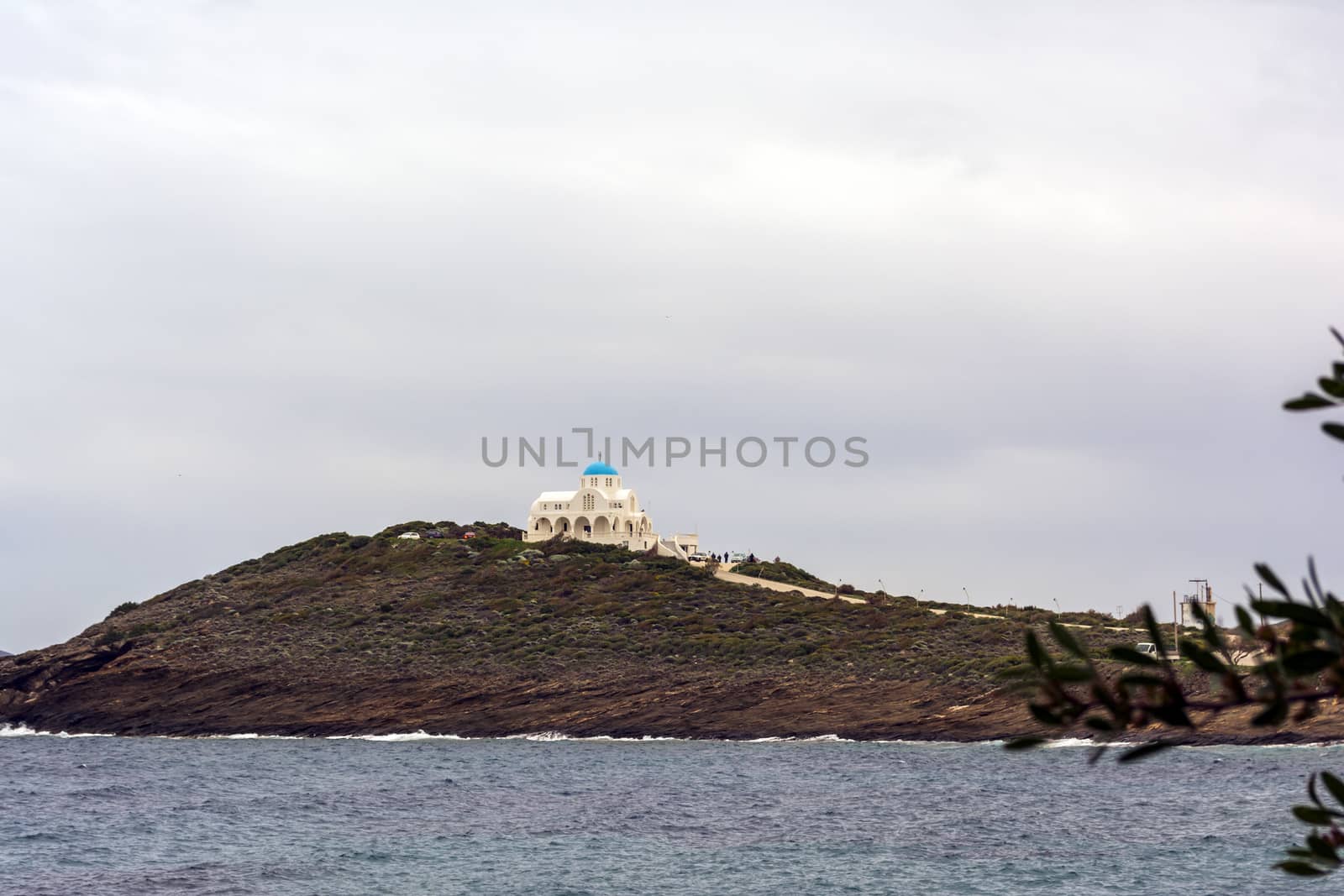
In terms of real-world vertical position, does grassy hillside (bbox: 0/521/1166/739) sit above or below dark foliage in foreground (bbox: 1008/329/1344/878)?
above

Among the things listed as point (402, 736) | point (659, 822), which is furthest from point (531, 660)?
point (659, 822)

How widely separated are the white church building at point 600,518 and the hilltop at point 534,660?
3.54m

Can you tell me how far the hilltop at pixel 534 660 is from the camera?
3300 inches

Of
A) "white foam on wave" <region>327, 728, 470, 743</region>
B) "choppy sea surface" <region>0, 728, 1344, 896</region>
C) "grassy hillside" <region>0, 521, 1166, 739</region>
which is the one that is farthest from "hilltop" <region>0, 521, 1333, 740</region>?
"choppy sea surface" <region>0, 728, 1344, 896</region>

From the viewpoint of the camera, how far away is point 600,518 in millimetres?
123375

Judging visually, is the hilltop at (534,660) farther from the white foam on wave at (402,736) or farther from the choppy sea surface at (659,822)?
the choppy sea surface at (659,822)

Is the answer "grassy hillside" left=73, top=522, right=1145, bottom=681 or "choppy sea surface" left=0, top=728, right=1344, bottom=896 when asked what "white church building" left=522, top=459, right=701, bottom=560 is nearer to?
"grassy hillside" left=73, top=522, right=1145, bottom=681

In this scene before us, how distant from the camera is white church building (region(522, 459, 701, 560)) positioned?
123 metres

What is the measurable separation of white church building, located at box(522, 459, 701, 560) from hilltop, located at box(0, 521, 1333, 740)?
3538mm

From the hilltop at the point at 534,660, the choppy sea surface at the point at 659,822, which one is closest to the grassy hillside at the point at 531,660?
the hilltop at the point at 534,660

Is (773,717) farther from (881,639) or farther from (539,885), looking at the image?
(539,885)

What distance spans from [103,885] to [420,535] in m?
99.0

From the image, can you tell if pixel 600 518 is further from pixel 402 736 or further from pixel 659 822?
pixel 659 822

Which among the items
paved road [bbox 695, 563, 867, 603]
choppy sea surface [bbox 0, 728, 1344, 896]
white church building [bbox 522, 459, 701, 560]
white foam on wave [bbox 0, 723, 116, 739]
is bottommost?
choppy sea surface [bbox 0, 728, 1344, 896]
